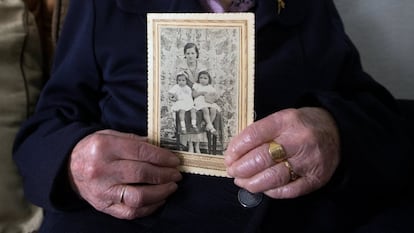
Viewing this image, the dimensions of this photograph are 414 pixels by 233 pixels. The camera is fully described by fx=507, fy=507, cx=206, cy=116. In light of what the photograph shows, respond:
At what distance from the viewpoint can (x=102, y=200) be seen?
0.82 metres

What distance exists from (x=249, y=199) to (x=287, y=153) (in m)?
0.14

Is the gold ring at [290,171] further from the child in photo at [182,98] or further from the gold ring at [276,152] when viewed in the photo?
the child in photo at [182,98]

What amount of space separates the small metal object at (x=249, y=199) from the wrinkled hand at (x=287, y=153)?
6cm

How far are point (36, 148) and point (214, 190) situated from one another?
33 centimetres

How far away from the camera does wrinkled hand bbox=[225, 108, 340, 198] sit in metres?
0.75

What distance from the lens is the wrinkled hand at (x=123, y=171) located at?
31.5 inches

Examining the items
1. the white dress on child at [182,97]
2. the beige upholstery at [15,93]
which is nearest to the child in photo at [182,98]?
the white dress on child at [182,97]

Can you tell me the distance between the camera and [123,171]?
0.80 meters

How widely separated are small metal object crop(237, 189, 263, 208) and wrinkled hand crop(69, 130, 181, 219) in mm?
124

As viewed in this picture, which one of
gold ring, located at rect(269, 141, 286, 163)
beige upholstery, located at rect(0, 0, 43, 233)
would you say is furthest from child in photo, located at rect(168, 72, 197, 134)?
beige upholstery, located at rect(0, 0, 43, 233)

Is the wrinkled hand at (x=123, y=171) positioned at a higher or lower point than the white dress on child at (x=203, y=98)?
lower

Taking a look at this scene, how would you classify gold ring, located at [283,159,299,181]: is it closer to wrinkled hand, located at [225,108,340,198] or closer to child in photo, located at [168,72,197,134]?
wrinkled hand, located at [225,108,340,198]

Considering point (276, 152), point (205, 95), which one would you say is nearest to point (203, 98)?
point (205, 95)

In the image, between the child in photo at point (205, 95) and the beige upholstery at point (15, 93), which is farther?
the beige upholstery at point (15, 93)
